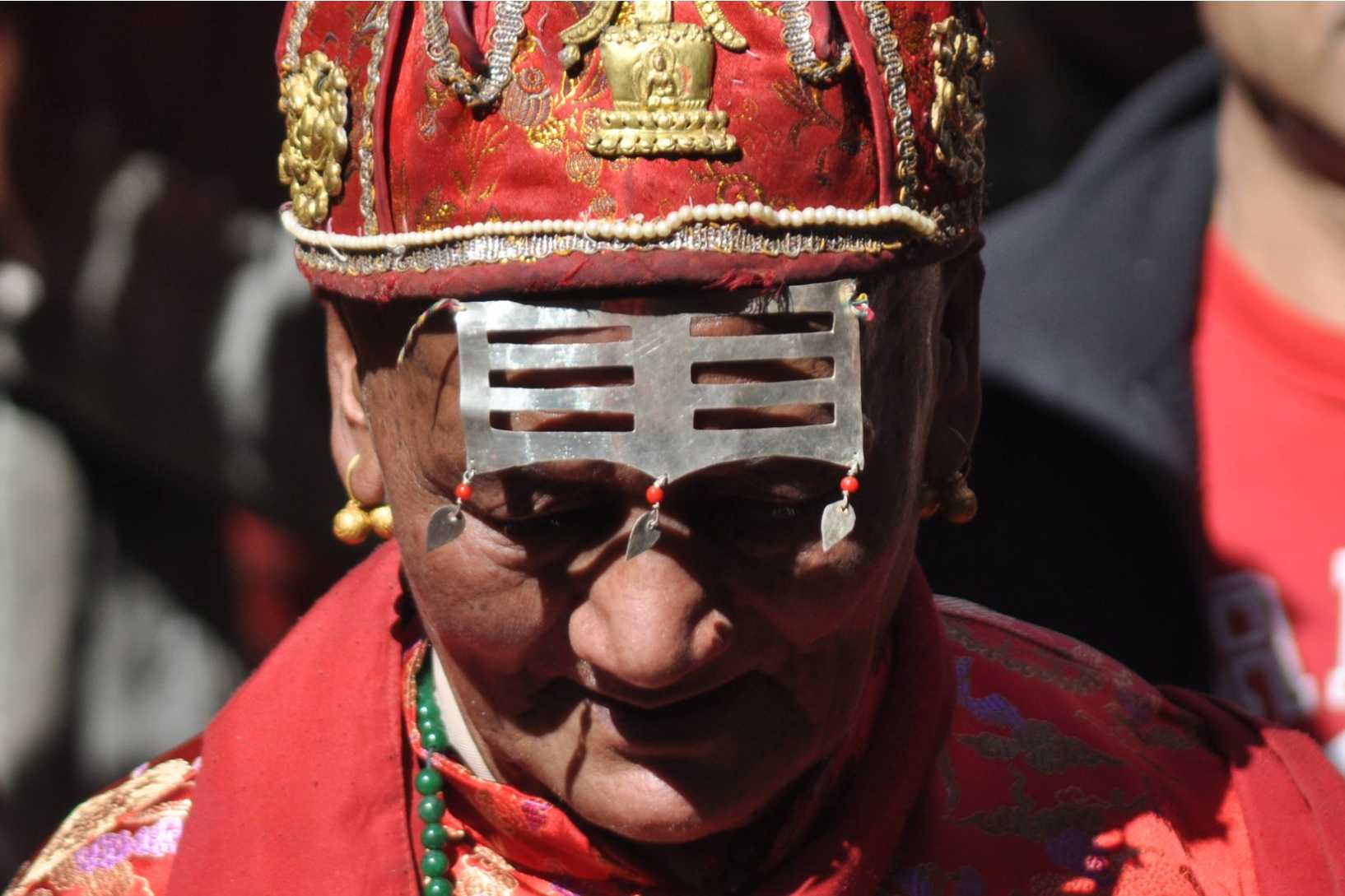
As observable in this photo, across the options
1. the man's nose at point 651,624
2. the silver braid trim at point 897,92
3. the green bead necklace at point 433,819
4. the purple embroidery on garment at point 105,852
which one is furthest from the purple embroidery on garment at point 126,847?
the silver braid trim at point 897,92

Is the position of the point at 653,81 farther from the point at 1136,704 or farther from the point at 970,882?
the point at 1136,704

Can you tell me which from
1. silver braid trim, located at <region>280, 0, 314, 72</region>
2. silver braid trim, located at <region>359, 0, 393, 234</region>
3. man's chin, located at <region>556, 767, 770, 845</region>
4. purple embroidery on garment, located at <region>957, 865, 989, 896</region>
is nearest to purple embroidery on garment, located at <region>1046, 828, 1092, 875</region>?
purple embroidery on garment, located at <region>957, 865, 989, 896</region>

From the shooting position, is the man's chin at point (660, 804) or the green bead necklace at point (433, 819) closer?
the man's chin at point (660, 804)

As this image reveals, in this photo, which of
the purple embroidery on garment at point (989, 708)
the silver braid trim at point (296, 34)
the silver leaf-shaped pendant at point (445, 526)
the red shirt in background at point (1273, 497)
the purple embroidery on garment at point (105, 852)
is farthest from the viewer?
the red shirt in background at point (1273, 497)

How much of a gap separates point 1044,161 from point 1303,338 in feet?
7.45

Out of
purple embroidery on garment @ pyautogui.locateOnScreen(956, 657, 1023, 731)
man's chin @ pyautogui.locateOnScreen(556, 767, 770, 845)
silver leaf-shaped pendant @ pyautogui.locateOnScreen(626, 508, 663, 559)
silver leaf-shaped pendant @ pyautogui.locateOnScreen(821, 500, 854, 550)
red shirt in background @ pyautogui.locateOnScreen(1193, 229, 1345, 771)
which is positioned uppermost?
silver leaf-shaped pendant @ pyautogui.locateOnScreen(626, 508, 663, 559)

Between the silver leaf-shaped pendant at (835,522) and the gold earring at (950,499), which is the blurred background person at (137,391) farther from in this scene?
the silver leaf-shaped pendant at (835,522)

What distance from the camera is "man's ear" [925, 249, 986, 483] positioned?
6.92ft

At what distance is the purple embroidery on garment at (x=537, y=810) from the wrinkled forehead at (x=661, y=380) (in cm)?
44

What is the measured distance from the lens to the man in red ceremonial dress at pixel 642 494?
175cm

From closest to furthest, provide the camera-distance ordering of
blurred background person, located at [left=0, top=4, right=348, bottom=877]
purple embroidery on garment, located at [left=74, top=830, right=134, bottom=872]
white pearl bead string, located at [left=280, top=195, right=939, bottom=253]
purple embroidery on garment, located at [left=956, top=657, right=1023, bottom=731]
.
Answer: white pearl bead string, located at [left=280, top=195, right=939, bottom=253], purple embroidery on garment, located at [left=74, top=830, right=134, bottom=872], purple embroidery on garment, located at [left=956, top=657, right=1023, bottom=731], blurred background person, located at [left=0, top=4, right=348, bottom=877]

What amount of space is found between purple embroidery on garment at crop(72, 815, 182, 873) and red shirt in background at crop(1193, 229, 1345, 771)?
72.6 inches

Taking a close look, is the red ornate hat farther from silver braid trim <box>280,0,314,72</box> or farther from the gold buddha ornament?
silver braid trim <box>280,0,314,72</box>

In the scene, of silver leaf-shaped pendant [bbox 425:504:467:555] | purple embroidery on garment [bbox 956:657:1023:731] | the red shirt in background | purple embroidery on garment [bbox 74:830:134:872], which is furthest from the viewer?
the red shirt in background
